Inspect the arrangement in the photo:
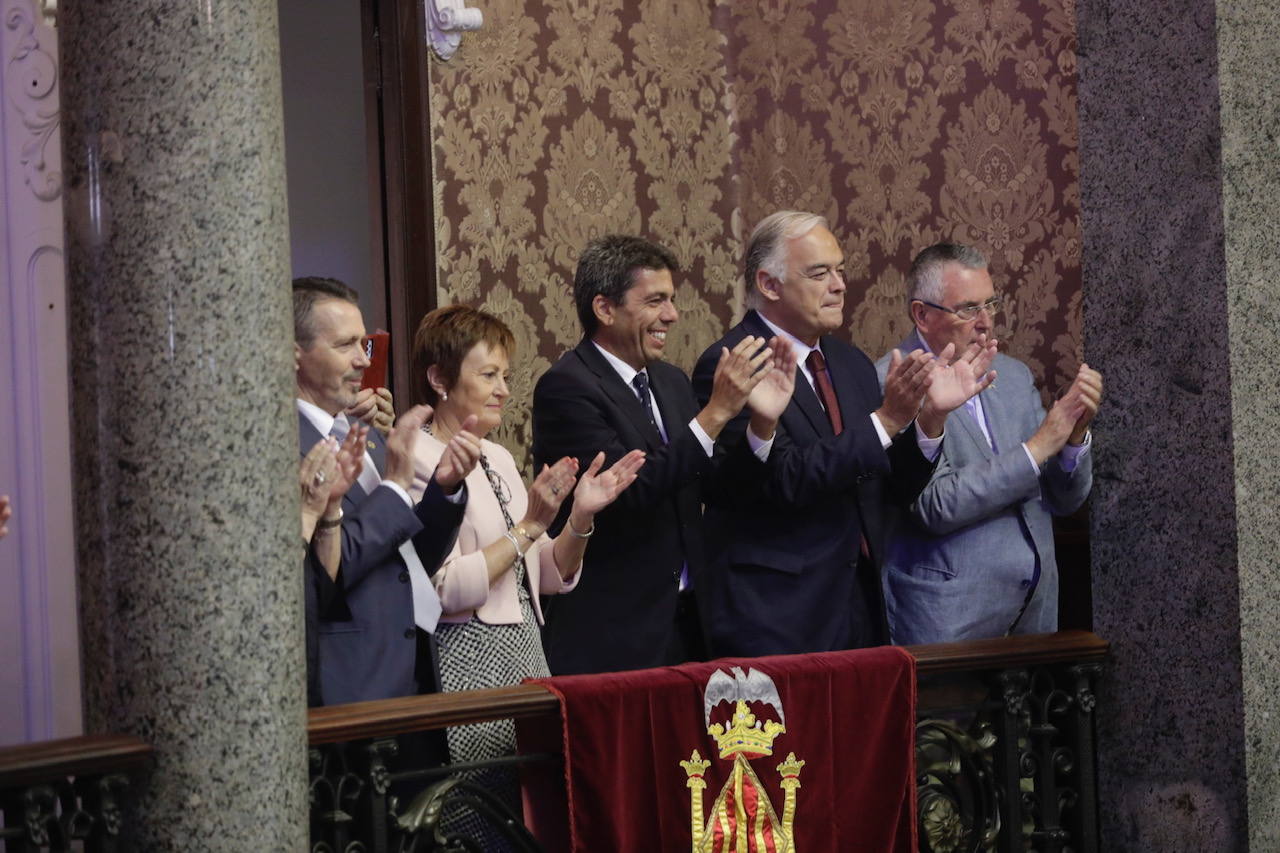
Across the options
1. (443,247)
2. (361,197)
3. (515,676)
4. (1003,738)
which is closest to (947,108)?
(443,247)

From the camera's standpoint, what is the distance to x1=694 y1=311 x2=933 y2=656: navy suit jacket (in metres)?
3.97

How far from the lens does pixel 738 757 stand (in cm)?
358

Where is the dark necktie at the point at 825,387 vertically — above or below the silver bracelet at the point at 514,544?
above

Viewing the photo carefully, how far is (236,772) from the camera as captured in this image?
112 inches

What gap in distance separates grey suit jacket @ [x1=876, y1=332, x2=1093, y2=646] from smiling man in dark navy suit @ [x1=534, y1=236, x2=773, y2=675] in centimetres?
54

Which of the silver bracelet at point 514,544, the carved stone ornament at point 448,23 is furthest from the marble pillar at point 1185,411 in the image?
the carved stone ornament at point 448,23

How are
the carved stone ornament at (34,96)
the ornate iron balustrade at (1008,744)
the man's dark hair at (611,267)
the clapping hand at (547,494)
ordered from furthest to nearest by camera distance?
the carved stone ornament at (34,96) < the man's dark hair at (611,267) < the ornate iron balustrade at (1008,744) < the clapping hand at (547,494)

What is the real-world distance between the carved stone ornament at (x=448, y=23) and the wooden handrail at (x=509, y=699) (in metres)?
2.58

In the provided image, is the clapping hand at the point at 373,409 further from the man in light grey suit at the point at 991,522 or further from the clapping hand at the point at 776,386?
the man in light grey suit at the point at 991,522

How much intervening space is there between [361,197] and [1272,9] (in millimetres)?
3372

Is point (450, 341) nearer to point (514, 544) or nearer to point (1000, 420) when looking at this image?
point (514, 544)

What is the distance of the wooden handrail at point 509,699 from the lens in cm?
312

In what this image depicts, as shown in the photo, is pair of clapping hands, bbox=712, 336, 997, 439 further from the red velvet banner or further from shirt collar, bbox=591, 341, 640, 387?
the red velvet banner

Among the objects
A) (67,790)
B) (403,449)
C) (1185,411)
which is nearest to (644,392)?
(403,449)
